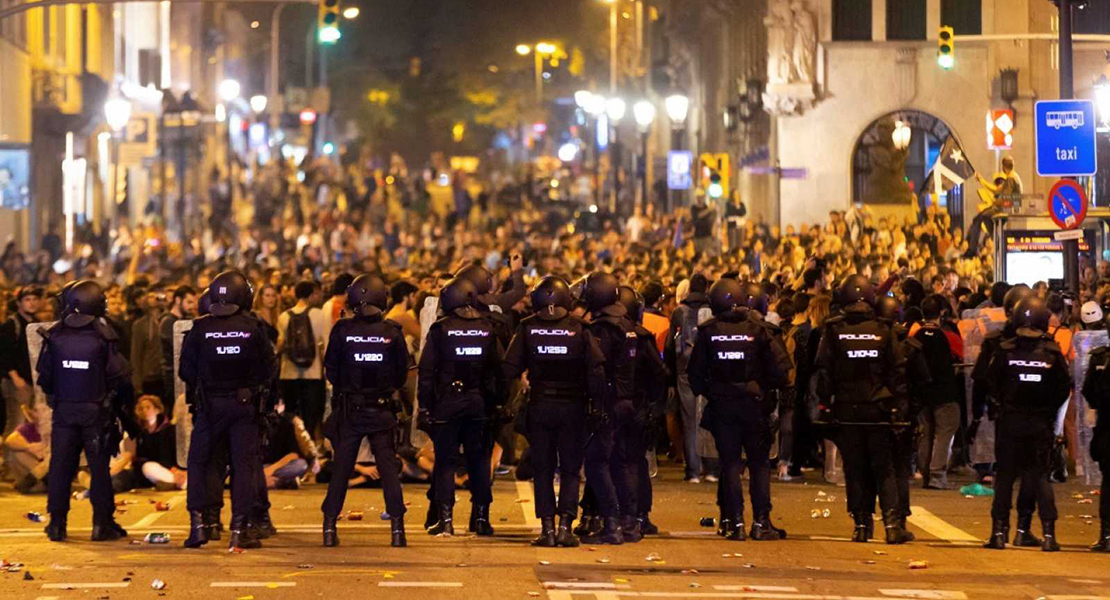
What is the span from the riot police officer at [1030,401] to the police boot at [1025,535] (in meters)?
0.15

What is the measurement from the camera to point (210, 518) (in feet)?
44.0

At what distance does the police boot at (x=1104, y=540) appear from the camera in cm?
1328

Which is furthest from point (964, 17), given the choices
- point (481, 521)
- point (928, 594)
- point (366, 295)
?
point (928, 594)

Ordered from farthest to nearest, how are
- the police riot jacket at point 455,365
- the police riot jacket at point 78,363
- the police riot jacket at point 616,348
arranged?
1. the police riot jacket at point 78,363
2. the police riot jacket at point 455,365
3. the police riot jacket at point 616,348

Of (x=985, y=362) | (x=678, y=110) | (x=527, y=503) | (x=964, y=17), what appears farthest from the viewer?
(x=678, y=110)

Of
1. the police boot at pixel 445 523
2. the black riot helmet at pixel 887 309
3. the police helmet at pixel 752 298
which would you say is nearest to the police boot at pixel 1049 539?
the black riot helmet at pixel 887 309

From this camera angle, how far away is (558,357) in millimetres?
13023

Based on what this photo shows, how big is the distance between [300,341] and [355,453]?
15.0ft

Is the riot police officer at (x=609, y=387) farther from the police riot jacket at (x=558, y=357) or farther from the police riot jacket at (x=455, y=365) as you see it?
the police riot jacket at (x=455, y=365)

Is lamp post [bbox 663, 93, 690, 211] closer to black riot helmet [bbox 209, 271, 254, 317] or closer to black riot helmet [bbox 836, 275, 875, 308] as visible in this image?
black riot helmet [bbox 836, 275, 875, 308]

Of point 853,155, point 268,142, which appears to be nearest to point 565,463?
point 853,155

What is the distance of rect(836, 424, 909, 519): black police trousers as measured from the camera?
1347cm

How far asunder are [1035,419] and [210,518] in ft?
18.7

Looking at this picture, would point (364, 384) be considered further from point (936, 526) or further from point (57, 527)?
point (936, 526)
